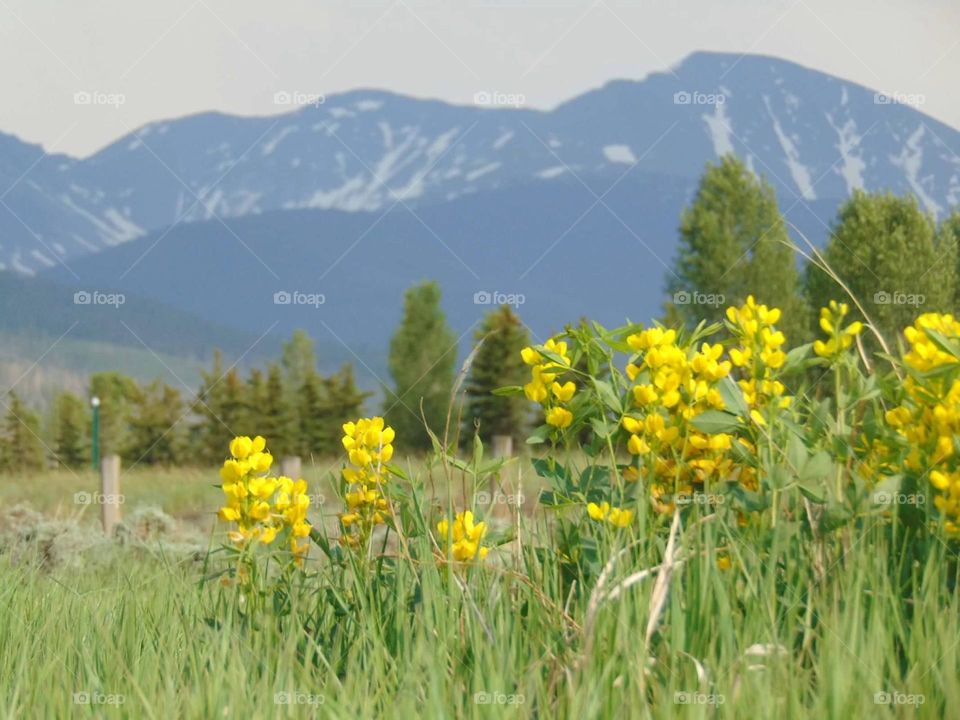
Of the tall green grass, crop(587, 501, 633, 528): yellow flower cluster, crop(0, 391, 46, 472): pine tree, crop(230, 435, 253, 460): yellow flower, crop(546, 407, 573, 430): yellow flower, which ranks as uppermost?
crop(0, 391, 46, 472): pine tree

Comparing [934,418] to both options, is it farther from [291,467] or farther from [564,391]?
[291,467]

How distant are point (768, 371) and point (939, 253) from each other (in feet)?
61.2

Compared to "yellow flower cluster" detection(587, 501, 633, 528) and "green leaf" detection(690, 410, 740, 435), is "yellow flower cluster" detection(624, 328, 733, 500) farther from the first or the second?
"yellow flower cluster" detection(587, 501, 633, 528)

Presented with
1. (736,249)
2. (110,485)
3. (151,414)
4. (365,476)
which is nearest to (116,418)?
(151,414)

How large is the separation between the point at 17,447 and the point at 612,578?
13.1m

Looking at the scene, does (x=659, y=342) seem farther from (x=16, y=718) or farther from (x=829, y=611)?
(x=16, y=718)

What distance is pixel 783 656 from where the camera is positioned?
1980mm

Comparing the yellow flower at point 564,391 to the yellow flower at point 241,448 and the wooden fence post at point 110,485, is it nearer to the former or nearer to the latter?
the yellow flower at point 241,448

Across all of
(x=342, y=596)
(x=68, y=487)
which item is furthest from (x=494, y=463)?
(x=68, y=487)

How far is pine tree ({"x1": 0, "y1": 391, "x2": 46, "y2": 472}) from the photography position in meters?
13.3

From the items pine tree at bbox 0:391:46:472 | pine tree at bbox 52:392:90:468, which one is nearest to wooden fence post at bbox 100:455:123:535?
pine tree at bbox 0:391:46:472

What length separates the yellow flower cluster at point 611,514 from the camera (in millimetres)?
2324

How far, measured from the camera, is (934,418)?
2.44 meters

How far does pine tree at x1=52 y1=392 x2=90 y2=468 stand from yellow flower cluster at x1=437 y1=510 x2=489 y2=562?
42.4 ft
